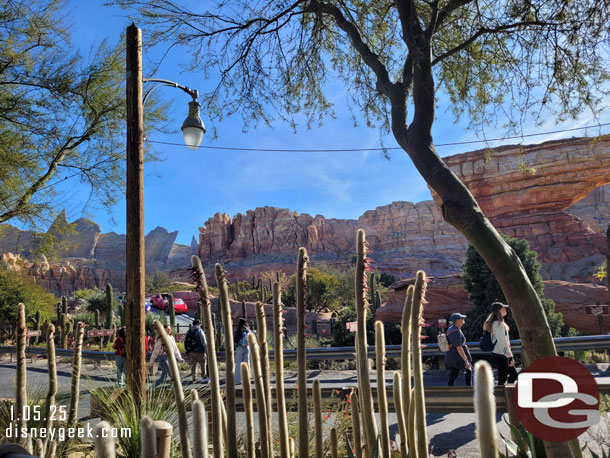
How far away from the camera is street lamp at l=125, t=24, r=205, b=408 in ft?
17.2

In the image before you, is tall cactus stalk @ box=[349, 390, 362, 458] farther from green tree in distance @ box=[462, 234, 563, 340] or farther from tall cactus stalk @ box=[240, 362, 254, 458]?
green tree in distance @ box=[462, 234, 563, 340]

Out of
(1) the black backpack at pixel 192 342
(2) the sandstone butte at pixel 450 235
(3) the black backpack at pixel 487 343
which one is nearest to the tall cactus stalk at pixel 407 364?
(2) the sandstone butte at pixel 450 235

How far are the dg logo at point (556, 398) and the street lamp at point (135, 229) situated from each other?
4273 millimetres

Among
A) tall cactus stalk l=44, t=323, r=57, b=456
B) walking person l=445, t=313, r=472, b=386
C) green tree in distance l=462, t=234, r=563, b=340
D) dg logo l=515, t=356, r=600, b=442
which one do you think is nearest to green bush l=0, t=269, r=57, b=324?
green tree in distance l=462, t=234, r=563, b=340

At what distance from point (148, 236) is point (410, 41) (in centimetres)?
16161

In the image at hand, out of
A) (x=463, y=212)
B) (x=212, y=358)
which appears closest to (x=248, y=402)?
(x=212, y=358)

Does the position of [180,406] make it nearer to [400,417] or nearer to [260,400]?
[260,400]

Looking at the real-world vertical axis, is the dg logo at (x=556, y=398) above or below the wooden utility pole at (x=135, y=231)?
below

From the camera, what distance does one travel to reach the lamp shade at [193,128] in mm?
7141

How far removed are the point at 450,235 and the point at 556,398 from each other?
297ft

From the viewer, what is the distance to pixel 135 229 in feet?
18.4

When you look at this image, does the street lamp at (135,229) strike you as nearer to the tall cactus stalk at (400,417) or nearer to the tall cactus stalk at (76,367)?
the tall cactus stalk at (76,367)

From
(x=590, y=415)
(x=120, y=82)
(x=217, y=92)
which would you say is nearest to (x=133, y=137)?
(x=217, y=92)

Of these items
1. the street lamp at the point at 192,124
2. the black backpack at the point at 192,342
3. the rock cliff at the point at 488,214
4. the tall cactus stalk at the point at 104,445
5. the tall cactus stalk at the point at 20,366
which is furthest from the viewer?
the rock cliff at the point at 488,214
